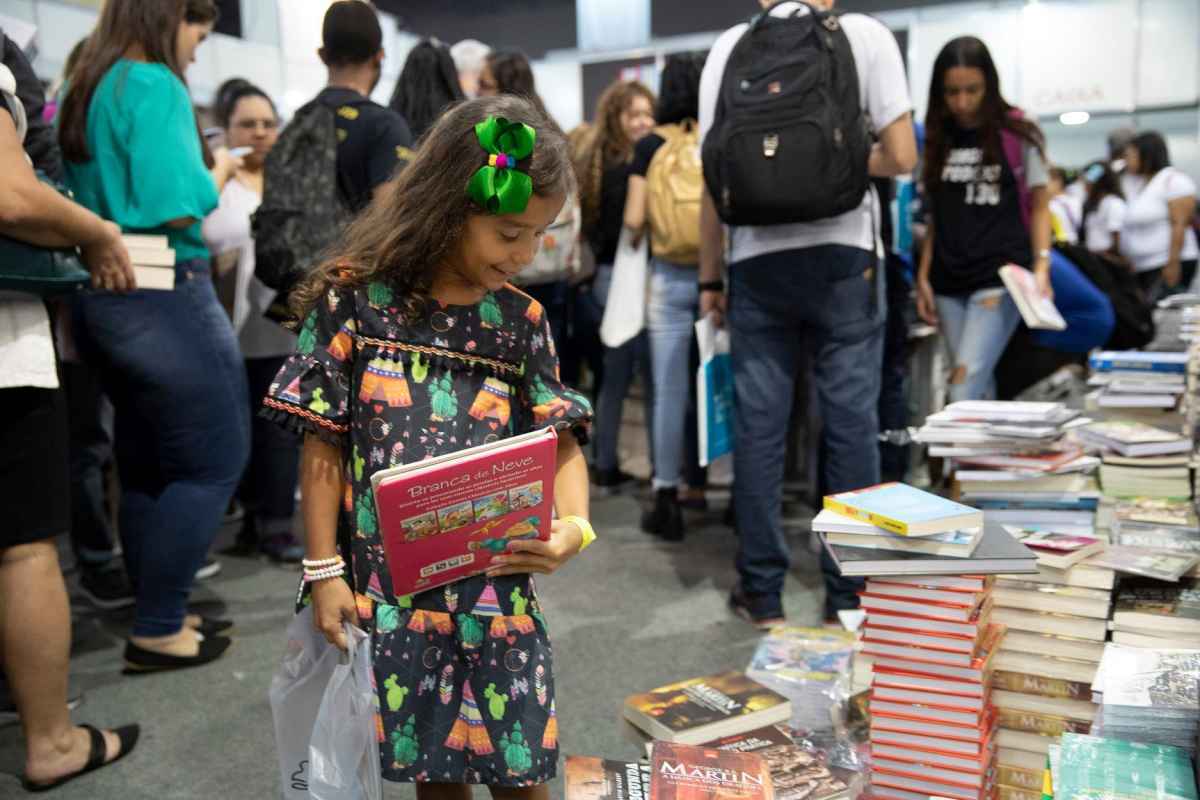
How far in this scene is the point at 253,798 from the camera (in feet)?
5.91

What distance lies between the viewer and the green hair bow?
1168 mm

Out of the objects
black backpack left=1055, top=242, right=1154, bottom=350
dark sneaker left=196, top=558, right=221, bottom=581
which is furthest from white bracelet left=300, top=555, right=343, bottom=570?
black backpack left=1055, top=242, right=1154, bottom=350

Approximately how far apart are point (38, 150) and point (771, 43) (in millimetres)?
1485

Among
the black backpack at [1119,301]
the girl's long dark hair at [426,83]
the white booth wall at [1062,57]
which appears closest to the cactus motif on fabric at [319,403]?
the girl's long dark hair at [426,83]

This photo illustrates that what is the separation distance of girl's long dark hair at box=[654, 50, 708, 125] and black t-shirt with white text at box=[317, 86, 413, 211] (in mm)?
1030

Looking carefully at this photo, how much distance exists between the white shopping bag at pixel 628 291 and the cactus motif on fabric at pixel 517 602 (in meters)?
2.08

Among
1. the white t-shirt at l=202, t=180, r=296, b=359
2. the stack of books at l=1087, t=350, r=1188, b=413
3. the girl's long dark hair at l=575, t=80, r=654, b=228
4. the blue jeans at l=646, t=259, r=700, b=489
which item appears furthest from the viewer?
the girl's long dark hair at l=575, t=80, r=654, b=228

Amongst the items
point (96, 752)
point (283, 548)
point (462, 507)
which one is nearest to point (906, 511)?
point (462, 507)

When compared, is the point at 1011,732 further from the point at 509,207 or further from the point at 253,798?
the point at 253,798

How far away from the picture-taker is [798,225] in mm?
2299

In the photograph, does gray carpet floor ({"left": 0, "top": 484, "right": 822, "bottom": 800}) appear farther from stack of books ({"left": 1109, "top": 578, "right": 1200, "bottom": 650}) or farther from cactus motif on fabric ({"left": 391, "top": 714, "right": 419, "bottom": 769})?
stack of books ({"left": 1109, "top": 578, "right": 1200, "bottom": 650})

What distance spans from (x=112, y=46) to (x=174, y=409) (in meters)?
0.79

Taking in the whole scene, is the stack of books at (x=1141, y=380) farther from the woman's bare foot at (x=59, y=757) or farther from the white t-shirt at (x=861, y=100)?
the woman's bare foot at (x=59, y=757)

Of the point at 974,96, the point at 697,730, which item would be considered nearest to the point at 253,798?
the point at 697,730
